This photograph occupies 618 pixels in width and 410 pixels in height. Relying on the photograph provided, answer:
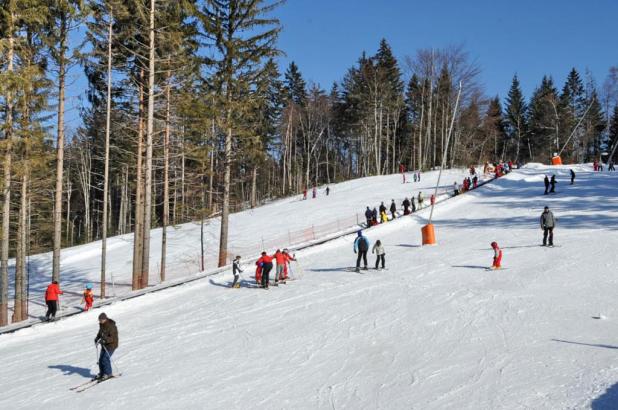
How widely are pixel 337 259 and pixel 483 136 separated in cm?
5904

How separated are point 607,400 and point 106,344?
8.75 meters

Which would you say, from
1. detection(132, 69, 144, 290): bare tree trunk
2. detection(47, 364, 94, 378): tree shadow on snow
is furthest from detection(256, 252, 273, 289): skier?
detection(47, 364, 94, 378): tree shadow on snow

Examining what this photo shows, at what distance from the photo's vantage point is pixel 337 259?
→ 2122cm

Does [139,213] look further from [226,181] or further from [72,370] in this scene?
[72,370]

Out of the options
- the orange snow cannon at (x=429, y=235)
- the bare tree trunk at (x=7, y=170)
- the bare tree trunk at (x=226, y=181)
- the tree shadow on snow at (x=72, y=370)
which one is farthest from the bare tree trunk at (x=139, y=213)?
the orange snow cannon at (x=429, y=235)

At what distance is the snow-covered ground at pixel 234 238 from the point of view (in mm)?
27016

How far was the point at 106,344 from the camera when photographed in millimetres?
10102

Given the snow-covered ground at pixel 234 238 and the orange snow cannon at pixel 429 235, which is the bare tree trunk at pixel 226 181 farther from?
the orange snow cannon at pixel 429 235

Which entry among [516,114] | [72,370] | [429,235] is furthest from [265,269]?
[516,114]

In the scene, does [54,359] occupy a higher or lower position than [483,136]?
lower

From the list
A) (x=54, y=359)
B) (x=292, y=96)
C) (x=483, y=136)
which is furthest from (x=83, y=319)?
(x=483, y=136)

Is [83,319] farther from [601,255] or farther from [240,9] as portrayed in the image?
[601,255]

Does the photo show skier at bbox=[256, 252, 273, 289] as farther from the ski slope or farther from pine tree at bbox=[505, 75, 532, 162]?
pine tree at bbox=[505, 75, 532, 162]

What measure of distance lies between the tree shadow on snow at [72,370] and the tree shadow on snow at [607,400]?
9.41 metres
